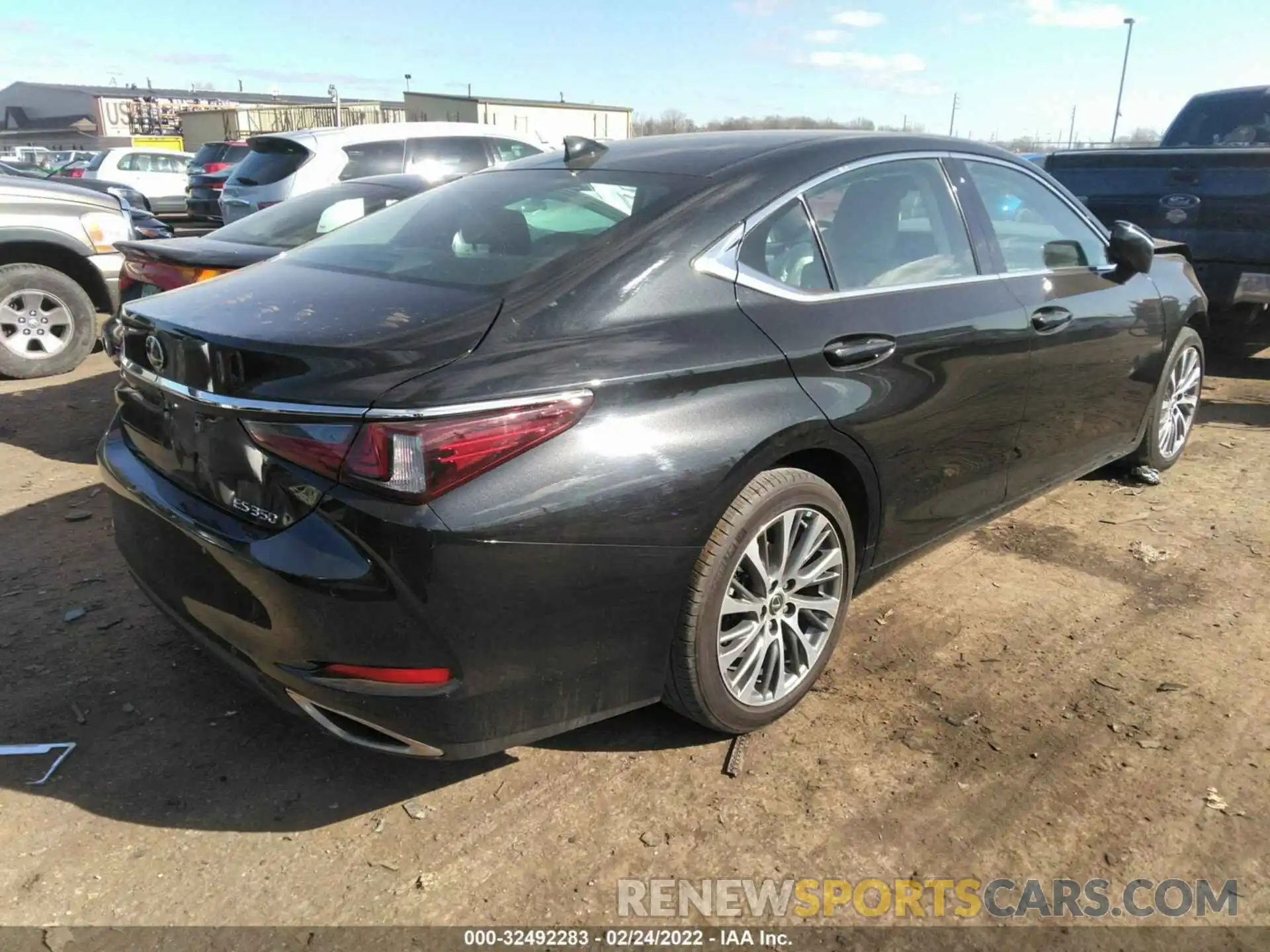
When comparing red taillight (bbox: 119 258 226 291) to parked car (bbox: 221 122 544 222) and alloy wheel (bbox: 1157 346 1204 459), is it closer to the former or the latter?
parked car (bbox: 221 122 544 222)

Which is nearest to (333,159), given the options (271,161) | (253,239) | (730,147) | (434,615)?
(271,161)

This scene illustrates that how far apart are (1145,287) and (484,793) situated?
3.62 meters

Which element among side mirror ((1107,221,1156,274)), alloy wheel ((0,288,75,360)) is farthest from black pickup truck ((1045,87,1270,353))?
alloy wheel ((0,288,75,360))

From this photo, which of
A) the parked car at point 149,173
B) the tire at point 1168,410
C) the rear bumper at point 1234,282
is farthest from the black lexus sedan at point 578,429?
the parked car at point 149,173

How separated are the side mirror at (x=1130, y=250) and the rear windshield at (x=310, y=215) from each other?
366cm

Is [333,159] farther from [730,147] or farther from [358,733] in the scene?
[358,733]

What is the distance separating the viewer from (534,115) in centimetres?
3078

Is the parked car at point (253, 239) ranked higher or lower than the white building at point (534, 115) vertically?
lower

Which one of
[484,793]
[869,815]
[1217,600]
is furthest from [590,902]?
[1217,600]

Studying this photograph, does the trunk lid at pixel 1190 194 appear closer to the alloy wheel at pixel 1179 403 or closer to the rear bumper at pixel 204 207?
the alloy wheel at pixel 1179 403

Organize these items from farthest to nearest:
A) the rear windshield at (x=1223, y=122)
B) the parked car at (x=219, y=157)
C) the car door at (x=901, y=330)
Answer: the parked car at (x=219, y=157)
the rear windshield at (x=1223, y=122)
the car door at (x=901, y=330)

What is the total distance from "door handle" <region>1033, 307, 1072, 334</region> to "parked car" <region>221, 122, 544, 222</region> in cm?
694

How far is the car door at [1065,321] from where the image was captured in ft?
11.6

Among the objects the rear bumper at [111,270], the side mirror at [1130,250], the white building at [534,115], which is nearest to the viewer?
the side mirror at [1130,250]
